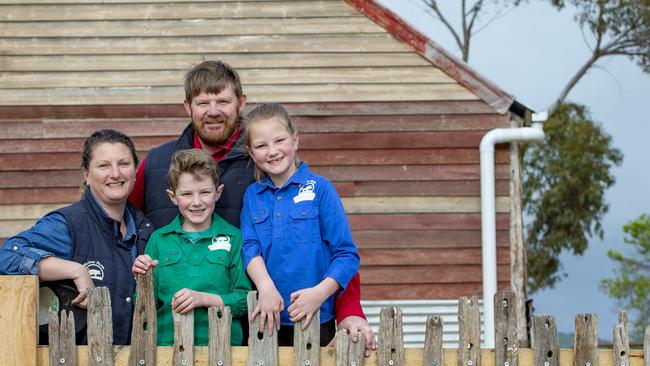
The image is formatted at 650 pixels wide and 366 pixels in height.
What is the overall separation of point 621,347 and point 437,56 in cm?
695

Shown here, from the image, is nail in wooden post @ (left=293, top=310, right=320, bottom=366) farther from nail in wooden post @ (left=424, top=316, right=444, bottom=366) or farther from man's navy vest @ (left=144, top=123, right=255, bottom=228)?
man's navy vest @ (left=144, top=123, right=255, bottom=228)

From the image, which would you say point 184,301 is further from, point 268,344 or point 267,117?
point 267,117

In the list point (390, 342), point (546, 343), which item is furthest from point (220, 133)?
point (546, 343)

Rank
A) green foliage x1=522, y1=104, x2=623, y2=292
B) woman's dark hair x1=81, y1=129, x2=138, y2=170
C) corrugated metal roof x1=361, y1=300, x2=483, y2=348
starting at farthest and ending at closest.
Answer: green foliage x1=522, y1=104, x2=623, y2=292
corrugated metal roof x1=361, y1=300, x2=483, y2=348
woman's dark hair x1=81, y1=129, x2=138, y2=170

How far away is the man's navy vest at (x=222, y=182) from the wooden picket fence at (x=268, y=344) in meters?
0.66

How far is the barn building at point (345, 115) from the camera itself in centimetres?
1084

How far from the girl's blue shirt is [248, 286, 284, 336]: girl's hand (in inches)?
8.5

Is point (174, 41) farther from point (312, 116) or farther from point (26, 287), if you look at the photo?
point (26, 287)

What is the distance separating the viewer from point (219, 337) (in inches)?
166

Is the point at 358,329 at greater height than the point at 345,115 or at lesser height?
lesser

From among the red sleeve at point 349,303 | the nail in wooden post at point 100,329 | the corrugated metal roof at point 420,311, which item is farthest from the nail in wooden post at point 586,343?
the corrugated metal roof at point 420,311

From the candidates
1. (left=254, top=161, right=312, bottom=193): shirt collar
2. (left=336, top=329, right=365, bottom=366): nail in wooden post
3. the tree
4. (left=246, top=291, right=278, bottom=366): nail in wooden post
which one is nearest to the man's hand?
(left=336, top=329, right=365, bottom=366): nail in wooden post

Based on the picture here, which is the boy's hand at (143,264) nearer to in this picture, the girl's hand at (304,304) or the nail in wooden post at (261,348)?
the nail in wooden post at (261,348)

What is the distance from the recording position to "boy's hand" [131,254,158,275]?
169 inches
